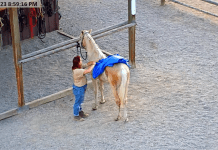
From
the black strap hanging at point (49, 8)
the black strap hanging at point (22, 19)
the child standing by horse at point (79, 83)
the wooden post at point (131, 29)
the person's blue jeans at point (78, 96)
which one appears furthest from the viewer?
the black strap hanging at point (49, 8)

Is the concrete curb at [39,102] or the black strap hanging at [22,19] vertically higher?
the black strap hanging at [22,19]

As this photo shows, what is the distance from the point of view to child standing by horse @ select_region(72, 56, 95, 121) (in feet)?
23.2

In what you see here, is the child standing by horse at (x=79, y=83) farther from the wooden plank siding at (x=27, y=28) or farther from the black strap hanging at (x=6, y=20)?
the wooden plank siding at (x=27, y=28)

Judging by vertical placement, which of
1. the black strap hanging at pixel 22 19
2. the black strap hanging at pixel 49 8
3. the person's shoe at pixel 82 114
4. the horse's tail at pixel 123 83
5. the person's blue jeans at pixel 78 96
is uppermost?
A: the black strap hanging at pixel 49 8

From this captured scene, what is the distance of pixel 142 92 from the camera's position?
8305 mm

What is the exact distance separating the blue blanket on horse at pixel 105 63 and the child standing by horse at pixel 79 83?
4.4 inches

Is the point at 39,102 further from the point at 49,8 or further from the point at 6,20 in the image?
the point at 49,8

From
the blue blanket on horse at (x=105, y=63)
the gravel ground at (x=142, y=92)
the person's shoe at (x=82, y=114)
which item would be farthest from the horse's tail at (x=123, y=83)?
the person's shoe at (x=82, y=114)

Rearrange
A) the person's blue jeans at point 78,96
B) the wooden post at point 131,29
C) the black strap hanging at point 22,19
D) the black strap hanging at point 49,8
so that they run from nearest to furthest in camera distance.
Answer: the person's blue jeans at point 78,96 → the wooden post at point 131,29 → the black strap hanging at point 22,19 → the black strap hanging at point 49,8

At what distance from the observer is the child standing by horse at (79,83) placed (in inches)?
279

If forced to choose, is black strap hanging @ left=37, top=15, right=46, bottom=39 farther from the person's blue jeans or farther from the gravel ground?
the person's blue jeans

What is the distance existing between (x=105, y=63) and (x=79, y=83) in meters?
0.58

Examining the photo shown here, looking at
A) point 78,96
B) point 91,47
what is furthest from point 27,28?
point 78,96

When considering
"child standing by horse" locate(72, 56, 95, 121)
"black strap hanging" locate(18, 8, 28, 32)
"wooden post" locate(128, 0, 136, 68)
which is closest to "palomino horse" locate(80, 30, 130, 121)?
"child standing by horse" locate(72, 56, 95, 121)
